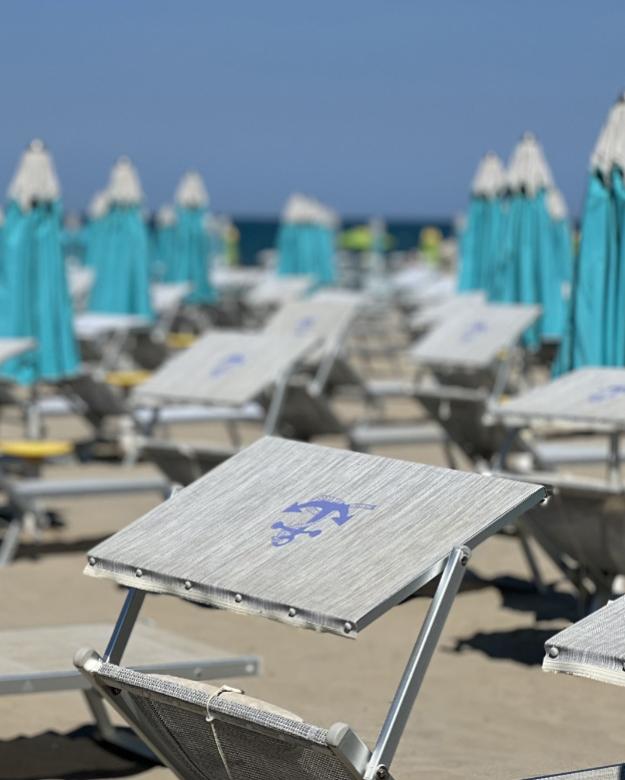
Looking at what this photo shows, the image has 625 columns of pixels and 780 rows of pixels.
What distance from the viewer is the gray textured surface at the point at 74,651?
3.45 m

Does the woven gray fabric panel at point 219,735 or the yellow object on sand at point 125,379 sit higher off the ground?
the woven gray fabric panel at point 219,735

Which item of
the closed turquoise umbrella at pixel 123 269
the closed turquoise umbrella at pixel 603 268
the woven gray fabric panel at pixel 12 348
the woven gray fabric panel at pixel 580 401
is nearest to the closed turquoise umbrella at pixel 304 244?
the closed turquoise umbrella at pixel 123 269

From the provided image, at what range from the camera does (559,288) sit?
1024cm

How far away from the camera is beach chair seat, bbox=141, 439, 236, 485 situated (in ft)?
18.8

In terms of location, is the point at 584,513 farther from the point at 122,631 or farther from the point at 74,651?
the point at 122,631

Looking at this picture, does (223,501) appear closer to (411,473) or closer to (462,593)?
(411,473)

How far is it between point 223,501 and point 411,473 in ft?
1.22

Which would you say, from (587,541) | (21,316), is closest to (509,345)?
(21,316)

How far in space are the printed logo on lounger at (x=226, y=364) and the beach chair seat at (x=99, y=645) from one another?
2.57 metres

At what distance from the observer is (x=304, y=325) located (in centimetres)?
983

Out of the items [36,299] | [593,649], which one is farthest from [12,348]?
[593,649]

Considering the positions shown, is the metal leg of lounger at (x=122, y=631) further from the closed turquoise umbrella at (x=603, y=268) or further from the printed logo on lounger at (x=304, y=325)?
the printed logo on lounger at (x=304, y=325)

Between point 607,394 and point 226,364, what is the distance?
2.15 meters

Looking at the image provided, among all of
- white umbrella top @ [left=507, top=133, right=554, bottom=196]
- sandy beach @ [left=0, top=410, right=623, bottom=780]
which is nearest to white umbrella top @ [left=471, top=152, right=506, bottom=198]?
white umbrella top @ [left=507, top=133, right=554, bottom=196]
